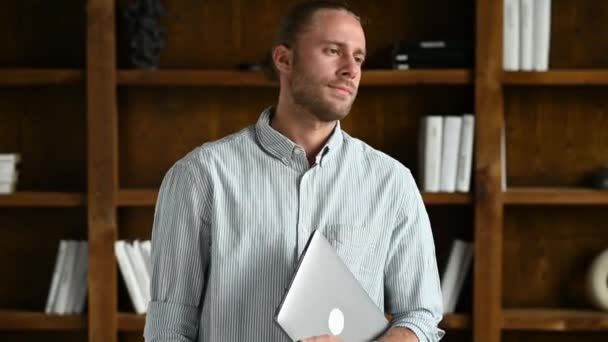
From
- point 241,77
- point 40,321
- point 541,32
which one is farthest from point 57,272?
point 541,32

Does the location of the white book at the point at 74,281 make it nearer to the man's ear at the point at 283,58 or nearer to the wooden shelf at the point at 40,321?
the wooden shelf at the point at 40,321

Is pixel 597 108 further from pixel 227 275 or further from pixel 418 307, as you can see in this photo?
pixel 227 275

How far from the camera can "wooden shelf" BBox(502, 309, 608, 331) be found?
3.14 m

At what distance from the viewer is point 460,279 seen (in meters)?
3.22

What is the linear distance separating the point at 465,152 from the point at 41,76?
1382 millimetres

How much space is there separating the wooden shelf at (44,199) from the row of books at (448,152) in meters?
1.12

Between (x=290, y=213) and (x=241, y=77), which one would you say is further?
(x=241, y=77)

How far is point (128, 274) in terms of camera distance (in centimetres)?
316

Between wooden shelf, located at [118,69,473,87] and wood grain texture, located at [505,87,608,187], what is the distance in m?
0.34

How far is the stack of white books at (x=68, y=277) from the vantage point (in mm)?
3217

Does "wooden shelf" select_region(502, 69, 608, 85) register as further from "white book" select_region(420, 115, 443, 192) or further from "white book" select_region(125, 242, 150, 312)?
"white book" select_region(125, 242, 150, 312)

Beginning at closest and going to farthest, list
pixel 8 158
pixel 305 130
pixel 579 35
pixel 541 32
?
pixel 305 130, pixel 541 32, pixel 8 158, pixel 579 35

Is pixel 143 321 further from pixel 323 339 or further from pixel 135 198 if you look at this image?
pixel 323 339

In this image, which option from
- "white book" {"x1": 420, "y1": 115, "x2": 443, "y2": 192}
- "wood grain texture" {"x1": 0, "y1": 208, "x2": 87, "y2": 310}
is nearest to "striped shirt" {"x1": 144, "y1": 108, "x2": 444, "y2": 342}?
"white book" {"x1": 420, "y1": 115, "x2": 443, "y2": 192}
